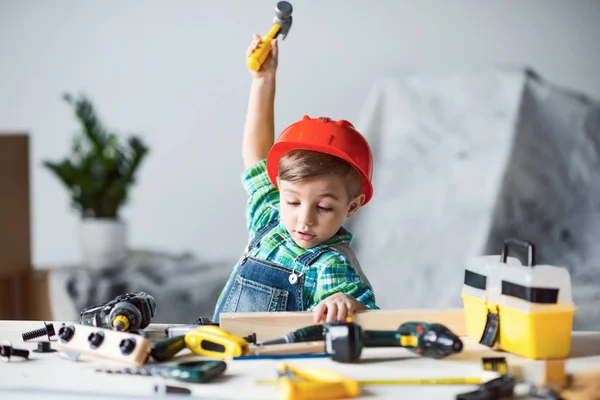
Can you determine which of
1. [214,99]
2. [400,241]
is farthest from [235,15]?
[400,241]

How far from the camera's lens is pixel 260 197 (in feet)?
5.05

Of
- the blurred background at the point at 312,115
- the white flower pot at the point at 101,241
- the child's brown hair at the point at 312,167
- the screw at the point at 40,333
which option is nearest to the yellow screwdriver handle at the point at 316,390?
the screw at the point at 40,333

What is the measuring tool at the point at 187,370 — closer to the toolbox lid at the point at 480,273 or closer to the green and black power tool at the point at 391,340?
the green and black power tool at the point at 391,340

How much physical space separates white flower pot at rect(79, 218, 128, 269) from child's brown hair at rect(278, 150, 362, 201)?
2.15 metres

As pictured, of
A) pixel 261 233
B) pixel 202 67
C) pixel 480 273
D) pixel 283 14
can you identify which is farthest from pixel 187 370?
pixel 202 67

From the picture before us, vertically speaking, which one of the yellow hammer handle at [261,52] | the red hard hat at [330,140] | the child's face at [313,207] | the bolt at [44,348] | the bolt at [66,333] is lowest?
the bolt at [44,348]

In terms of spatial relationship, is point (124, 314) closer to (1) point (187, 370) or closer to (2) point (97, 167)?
(1) point (187, 370)

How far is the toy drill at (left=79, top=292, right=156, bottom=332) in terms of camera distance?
108 centimetres

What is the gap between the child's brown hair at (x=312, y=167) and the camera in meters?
1.32

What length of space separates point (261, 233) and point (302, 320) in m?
0.45

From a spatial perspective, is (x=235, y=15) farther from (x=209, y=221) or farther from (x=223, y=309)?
(x=223, y=309)

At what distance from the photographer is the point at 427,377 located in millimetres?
878

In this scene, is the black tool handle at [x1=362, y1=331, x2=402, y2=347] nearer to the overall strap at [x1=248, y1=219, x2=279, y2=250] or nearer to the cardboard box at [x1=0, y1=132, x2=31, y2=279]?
the overall strap at [x1=248, y1=219, x2=279, y2=250]

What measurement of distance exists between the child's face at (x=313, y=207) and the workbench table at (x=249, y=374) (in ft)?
1.24
